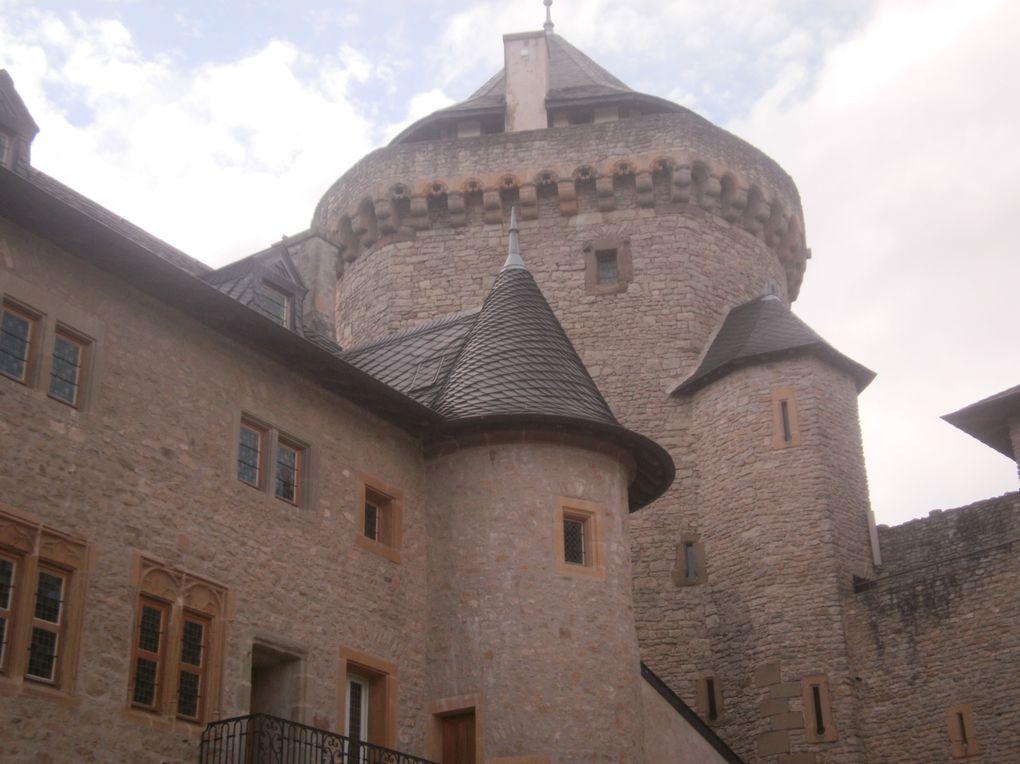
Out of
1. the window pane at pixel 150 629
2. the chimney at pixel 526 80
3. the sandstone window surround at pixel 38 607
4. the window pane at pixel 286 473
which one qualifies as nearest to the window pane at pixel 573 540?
the window pane at pixel 286 473

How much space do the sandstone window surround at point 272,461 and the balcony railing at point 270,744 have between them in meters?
2.61

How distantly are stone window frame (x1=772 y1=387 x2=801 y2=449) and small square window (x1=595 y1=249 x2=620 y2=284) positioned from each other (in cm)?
486

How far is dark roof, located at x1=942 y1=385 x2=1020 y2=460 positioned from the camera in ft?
83.3

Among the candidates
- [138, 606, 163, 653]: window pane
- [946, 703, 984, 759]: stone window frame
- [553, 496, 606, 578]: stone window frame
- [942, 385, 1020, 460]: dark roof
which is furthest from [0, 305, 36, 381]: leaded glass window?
[942, 385, 1020, 460]: dark roof

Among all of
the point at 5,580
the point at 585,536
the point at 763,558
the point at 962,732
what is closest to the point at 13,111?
the point at 5,580

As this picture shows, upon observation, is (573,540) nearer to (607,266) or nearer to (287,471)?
(287,471)

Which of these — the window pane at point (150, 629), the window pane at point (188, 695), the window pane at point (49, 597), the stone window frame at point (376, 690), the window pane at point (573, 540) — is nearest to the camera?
the window pane at point (49, 597)

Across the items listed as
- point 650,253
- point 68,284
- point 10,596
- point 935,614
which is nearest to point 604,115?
point 650,253

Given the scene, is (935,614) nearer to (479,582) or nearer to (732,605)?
(732,605)

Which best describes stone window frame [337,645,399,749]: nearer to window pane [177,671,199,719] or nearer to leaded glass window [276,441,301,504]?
leaded glass window [276,441,301,504]

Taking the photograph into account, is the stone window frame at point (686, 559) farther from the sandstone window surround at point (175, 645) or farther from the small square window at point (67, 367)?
the small square window at point (67, 367)

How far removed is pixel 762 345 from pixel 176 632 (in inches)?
560

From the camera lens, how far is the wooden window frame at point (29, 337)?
49.8ft

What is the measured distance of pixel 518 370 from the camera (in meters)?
21.0
